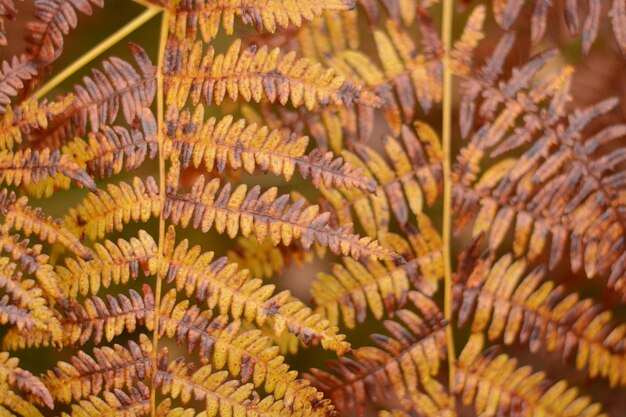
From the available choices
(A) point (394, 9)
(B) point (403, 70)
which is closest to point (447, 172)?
(B) point (403, 70)

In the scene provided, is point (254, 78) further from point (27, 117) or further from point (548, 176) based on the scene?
point (548, 176)

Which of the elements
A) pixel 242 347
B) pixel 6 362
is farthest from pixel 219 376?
pixel 6 362

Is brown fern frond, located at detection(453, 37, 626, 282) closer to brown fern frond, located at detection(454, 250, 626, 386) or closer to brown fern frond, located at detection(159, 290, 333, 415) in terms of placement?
brown fern frond, located at detection(454, 250, 626, 386)

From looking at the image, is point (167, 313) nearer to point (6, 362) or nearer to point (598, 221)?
point (6, 362)

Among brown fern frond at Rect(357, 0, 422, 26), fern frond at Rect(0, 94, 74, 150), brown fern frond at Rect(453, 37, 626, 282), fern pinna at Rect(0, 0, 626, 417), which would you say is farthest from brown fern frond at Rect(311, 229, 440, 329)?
fern frond at Rect(0, 94, 74, 150)

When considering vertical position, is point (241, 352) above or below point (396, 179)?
below

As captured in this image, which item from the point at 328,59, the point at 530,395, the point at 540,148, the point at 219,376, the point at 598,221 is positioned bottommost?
the point at 530,395
